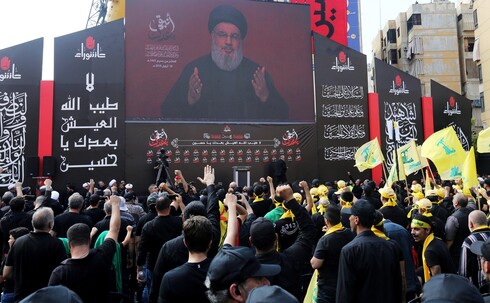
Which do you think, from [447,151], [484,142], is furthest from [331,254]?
[447,151]

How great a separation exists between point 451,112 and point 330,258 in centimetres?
2012

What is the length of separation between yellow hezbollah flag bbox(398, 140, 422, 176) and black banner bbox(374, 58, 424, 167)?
9.75m

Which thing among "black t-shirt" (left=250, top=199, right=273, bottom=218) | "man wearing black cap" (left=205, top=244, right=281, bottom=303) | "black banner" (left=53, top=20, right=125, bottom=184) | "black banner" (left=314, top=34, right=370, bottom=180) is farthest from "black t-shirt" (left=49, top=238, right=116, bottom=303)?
"black banner" (left=314, top=34, right=370, bottom=180)

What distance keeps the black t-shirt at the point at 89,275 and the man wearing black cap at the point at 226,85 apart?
14.8 meters

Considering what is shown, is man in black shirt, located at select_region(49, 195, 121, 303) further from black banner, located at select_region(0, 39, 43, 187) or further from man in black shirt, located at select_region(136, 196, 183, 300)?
black banner, located at select_region(0, 39, 43, 187)

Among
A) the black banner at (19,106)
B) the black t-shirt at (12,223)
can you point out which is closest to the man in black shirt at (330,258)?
the black t-shirt at (12,223)

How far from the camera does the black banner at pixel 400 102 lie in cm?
1969

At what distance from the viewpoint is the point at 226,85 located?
17.9 meters

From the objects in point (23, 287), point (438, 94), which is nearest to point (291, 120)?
point (438, 94)

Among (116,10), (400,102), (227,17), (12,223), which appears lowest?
(12,223)

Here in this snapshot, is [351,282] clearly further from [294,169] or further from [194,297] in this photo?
[294,169]

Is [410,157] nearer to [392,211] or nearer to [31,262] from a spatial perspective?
[392,211]

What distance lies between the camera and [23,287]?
303cm

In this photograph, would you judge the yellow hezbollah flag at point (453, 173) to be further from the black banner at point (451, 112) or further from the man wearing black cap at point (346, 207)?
the black banner at point (451, 112)
